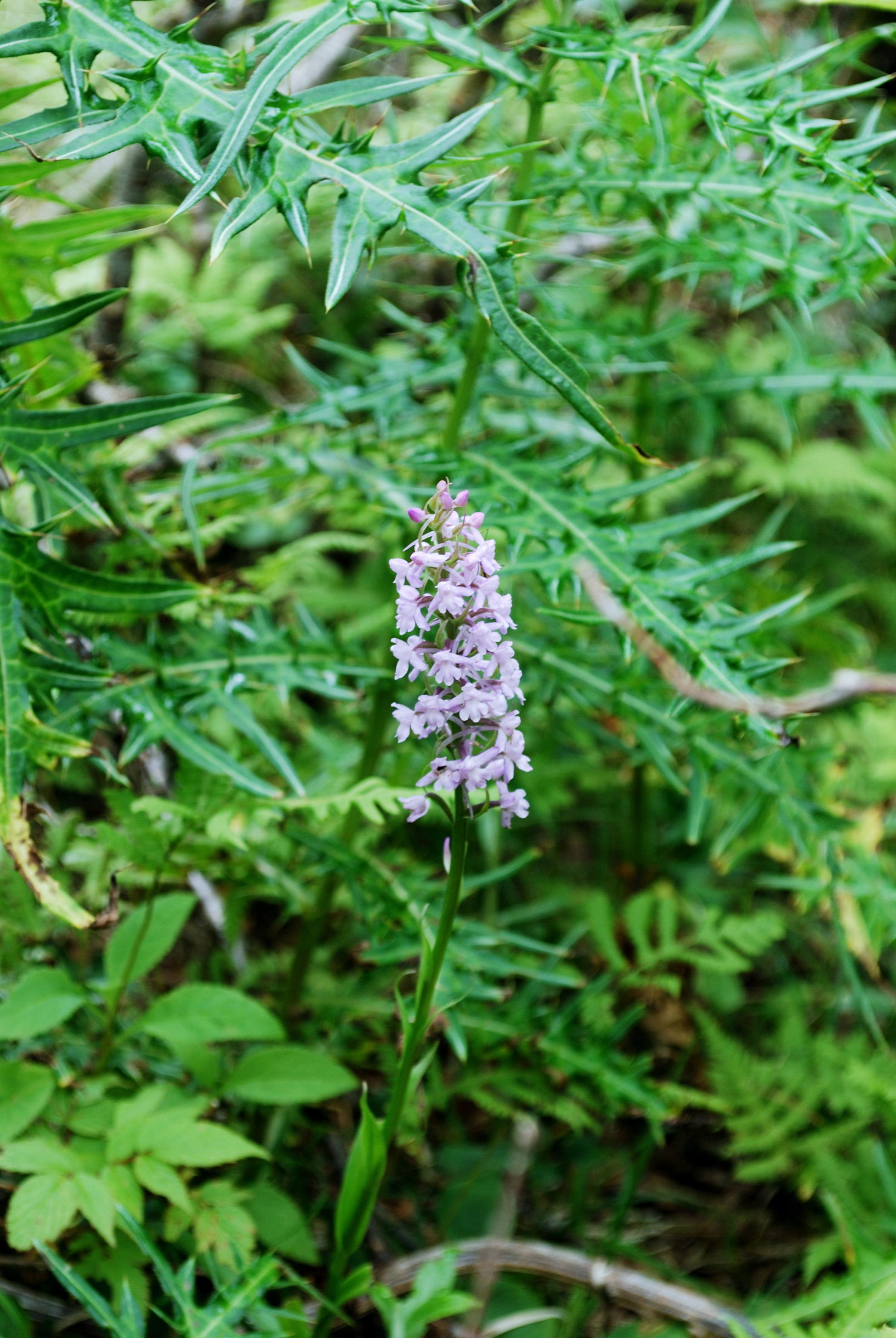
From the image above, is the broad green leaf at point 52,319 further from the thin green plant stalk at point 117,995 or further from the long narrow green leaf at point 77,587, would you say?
the thin green plant stalk at point 117,995

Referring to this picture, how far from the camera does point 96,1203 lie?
1323mm

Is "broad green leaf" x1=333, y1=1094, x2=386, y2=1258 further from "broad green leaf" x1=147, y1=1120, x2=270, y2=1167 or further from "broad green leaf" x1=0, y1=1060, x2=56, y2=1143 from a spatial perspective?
"broad green leaf" x1=0, y1=1060, x2=56, y2=1143

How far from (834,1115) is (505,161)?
2.44 meters

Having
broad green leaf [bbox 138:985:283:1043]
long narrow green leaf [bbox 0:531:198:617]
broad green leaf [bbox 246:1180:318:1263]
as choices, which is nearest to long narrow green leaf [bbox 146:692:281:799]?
long narrow green leaf [bbox 0:531:198:617]

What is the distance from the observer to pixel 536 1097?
1942 millimetres

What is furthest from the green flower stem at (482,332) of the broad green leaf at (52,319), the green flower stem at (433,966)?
the green flower stem at (433,966)

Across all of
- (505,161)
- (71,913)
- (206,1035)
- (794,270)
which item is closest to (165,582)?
(71,913)

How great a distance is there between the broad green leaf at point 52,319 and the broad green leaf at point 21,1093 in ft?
3.66

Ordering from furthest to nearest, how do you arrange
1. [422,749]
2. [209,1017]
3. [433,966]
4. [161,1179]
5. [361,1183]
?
1. [422,749]
2. [209,1017]
3. [161,1179]
4. [361,1183]
5. [433,966]

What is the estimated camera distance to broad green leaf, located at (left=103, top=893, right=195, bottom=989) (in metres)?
1.63

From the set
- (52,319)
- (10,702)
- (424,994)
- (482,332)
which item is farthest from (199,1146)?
(482,332)

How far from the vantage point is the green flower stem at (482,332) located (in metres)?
1.73

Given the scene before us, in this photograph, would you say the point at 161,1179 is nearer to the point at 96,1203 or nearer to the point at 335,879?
the point at 96,1203

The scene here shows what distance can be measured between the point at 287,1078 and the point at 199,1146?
0.25 metres
